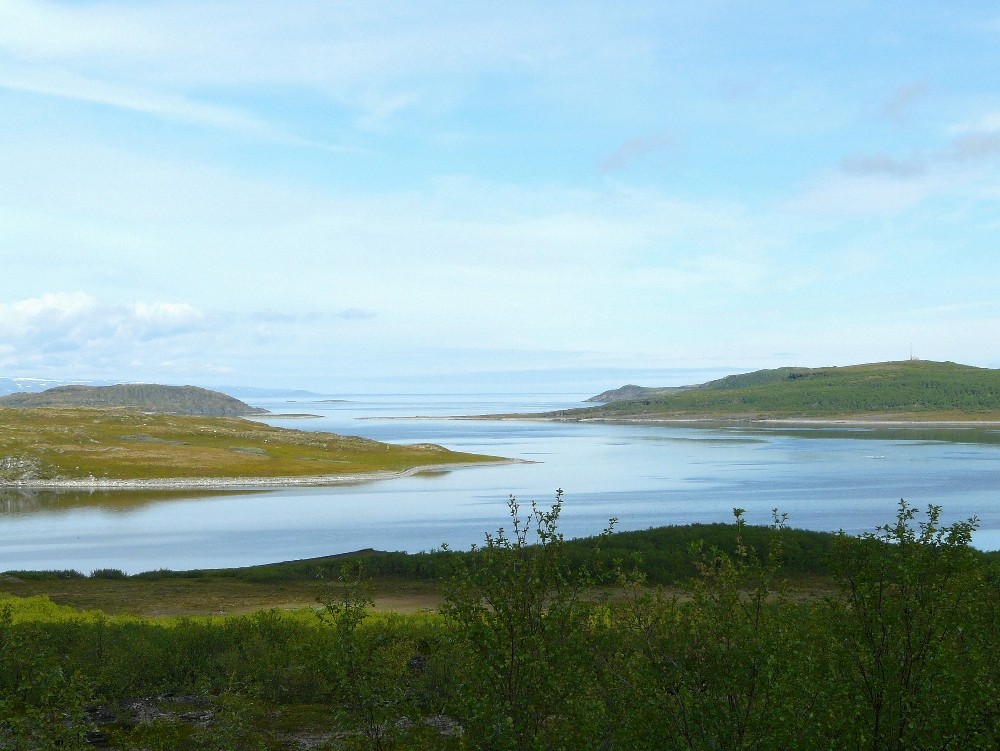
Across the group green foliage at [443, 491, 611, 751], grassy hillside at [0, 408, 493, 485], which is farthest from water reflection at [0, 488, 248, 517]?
green foliage at [443, 491, 611, 751]

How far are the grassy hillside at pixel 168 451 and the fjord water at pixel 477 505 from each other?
8451 mm

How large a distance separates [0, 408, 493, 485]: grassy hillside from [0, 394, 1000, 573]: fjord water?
8451 millimetres

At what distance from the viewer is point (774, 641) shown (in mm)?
8688

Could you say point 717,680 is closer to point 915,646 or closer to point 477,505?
point 915,646

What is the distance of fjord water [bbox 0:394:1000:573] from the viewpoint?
54156mm

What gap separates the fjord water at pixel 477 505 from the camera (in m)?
54.2

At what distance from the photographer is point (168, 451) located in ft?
332

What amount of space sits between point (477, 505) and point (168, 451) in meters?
46.8

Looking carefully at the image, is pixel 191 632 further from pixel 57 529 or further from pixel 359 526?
pixel 57 529

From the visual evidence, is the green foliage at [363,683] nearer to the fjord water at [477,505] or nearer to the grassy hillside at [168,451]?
the fjord water at [477,505]

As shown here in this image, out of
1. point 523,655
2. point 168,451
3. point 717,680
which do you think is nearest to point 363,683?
point 523,655

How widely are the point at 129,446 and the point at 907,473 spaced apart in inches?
3447

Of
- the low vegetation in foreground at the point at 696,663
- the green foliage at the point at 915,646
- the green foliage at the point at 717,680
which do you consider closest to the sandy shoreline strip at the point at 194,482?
the low vegetation in foreground at the point at 696,663

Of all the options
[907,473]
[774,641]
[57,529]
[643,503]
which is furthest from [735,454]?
[774,641]
